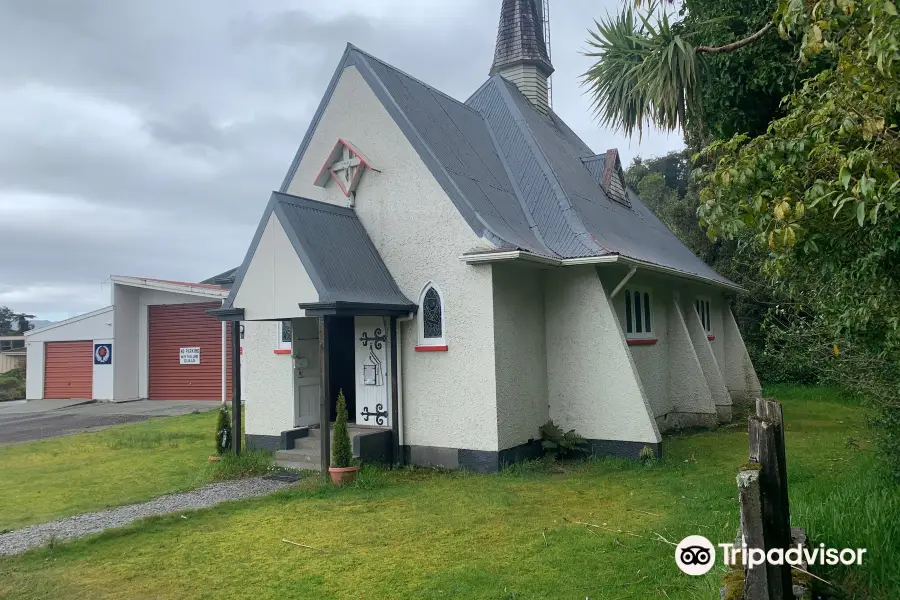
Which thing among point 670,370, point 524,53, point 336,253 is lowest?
point 670,370

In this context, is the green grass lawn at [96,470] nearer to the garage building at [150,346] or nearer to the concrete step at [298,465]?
the concrete step at [298,465]

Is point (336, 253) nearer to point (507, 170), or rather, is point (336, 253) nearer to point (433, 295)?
point (433, 295)

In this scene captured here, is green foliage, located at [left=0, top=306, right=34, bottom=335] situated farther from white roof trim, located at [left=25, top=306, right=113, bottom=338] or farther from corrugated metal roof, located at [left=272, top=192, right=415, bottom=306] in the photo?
corrugated metal roof, located at [left=272, top=192, right=415, bottom=306]

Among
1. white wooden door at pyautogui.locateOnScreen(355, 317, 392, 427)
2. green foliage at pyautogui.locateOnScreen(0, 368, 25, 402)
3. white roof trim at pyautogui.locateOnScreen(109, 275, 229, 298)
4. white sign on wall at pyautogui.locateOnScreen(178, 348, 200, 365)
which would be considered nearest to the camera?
white wooden door at pyautogui.locateOnScreen(355, 317, 392, 427)

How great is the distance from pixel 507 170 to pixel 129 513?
9.06 metres

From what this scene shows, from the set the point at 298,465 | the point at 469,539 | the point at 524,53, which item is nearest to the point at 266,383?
the point at 298,465

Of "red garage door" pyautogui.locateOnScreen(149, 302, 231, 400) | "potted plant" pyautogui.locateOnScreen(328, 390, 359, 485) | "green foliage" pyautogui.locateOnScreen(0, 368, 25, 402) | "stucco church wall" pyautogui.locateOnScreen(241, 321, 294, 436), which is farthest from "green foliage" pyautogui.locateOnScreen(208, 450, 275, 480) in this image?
"green foliage" pyautogui.locateOnScreen(0, 368, 25, 402)

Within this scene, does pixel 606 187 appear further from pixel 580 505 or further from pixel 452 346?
pixel 580 505

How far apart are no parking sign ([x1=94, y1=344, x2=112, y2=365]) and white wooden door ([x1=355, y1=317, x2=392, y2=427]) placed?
1751cm

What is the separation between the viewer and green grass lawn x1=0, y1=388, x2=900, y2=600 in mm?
5551

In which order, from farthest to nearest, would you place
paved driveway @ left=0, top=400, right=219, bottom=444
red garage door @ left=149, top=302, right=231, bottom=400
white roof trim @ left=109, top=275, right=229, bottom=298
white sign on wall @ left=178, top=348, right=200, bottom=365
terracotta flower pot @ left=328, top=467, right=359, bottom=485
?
1. white sign on wall @ left=178, top=348, right=200, bottom=365
2. red garage door @ left=149, top=302, right=231, bottom=400
3. white roof trim @ left=109, top=275, right=229, bottom=298
4. paved driveway @ left=0, top=400, right=219, bottom=444
5. terracotta flower pot @ left=328, top=467, right=359, bottom=485

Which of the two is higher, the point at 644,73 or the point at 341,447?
the point at 644,73

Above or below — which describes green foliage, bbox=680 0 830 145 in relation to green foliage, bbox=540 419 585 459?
above

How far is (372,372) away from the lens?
38.3 ft
